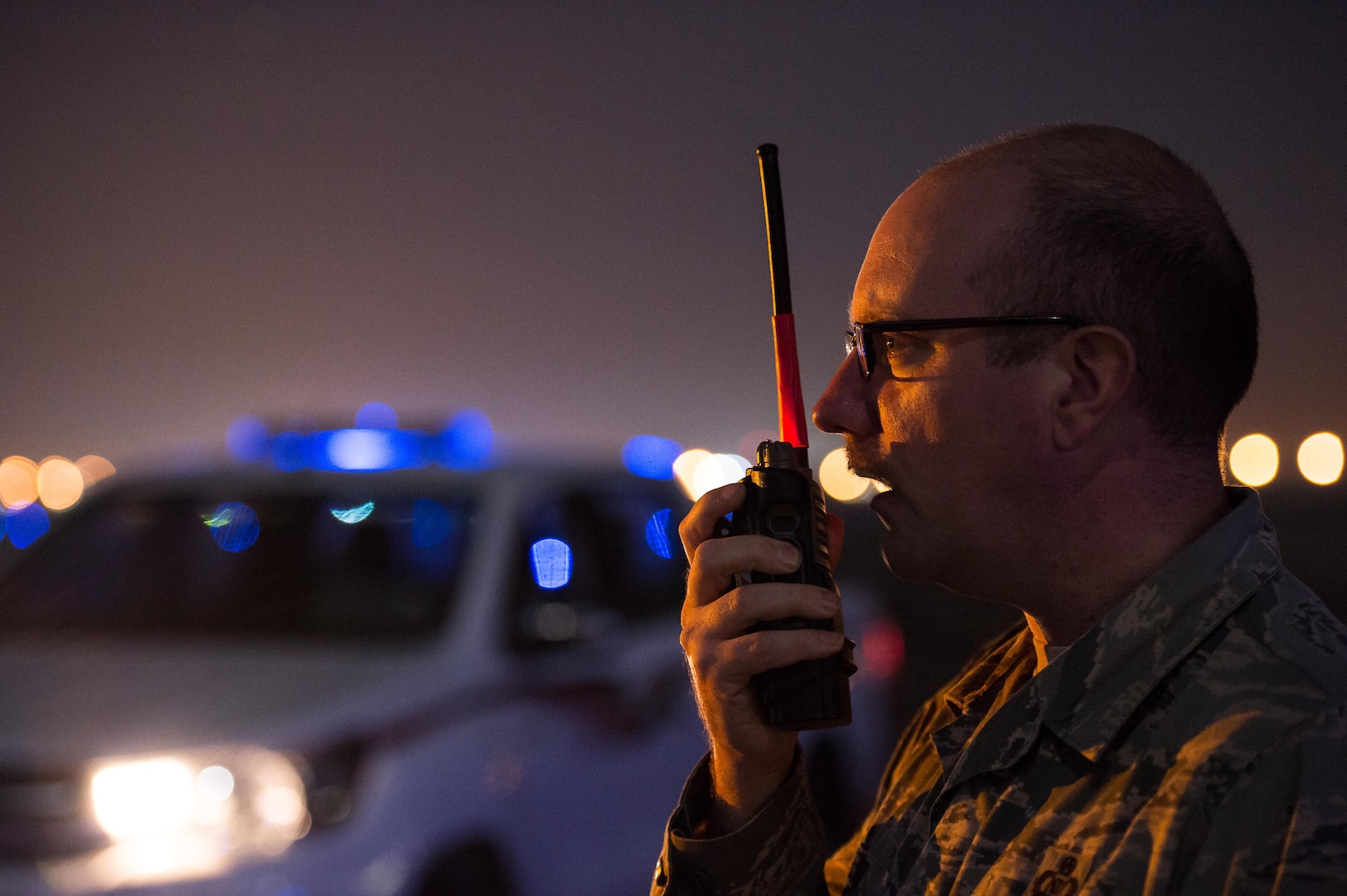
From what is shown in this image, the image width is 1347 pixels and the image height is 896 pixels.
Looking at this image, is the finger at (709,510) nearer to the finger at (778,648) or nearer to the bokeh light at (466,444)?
the finger at (778,648)

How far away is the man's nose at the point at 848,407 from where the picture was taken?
5.50 ft

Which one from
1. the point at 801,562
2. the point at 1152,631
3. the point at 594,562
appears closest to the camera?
the point at 1152,631

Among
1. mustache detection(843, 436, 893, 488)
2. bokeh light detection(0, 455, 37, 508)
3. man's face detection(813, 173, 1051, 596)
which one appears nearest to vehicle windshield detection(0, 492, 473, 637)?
mustache detection(843, 436, 893, 488)

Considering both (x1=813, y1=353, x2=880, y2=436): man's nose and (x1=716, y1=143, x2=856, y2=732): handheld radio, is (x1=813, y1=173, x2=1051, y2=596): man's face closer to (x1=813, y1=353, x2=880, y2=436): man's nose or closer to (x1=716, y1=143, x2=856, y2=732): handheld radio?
(x1=813, y1=353, x2=880, y2=436): man's nose

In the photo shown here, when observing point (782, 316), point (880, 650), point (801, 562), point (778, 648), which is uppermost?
point (782, 316)

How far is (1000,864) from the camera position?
131cm

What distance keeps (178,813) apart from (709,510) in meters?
1.93

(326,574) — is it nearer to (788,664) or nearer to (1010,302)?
(788,664)

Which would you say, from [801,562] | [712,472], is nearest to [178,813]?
[801,562]

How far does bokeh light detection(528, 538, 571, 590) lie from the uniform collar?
2433 mm

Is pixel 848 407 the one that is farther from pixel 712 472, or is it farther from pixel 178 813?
pixel 712 472

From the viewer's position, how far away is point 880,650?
5.13 metres

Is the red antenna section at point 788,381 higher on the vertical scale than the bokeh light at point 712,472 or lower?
lower

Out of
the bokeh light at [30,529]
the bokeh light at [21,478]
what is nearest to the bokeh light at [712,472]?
the bokeh light at [30,529]
